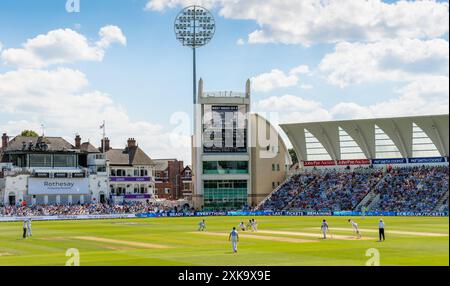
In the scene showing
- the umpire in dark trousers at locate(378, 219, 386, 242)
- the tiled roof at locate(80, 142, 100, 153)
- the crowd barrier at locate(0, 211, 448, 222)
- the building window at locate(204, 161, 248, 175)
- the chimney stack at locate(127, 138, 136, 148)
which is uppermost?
the chimney stack at locate(127, 138, 136, 148)

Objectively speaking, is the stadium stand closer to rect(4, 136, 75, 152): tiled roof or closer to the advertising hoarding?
the advertising hoarding

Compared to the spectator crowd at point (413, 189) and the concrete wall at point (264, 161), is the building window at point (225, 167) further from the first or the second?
the spectator crowd at point (413, 189)

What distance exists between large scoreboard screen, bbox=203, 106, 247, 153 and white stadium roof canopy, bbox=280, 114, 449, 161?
6.99 metres

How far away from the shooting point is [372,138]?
283ft

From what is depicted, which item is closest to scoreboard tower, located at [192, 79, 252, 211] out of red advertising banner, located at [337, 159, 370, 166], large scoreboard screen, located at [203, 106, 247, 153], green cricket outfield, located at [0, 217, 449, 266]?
large scoreboard screen, located at [203, 106, 247, 153]

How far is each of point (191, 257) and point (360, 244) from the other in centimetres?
1099

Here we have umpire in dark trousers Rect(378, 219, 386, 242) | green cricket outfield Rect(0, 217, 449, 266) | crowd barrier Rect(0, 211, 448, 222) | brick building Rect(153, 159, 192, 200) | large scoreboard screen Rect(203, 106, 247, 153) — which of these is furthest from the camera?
brick building Rect(153, 159, 192, 200)

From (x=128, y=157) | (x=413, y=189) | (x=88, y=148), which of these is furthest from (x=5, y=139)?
(x=413, y=189)

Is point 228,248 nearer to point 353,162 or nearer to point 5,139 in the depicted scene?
point 353,162

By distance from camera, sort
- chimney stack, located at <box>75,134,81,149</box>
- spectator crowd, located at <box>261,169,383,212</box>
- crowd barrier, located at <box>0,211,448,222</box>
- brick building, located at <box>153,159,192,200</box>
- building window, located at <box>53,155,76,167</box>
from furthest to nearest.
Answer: brick building, located at <box>153,159,192,200</box>
chimney stack, located at <box>75,134,81,149</box>
building window, located at <box>53,155,76,167</box>
spectator crowd, located at <box>261,169,383,212</box>
crowd barrier, located at <box>0,211,448,222</box>

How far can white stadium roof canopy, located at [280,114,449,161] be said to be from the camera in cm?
7969

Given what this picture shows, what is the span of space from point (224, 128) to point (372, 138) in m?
19.5

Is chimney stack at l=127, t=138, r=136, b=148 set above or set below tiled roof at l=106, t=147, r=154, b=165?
above
